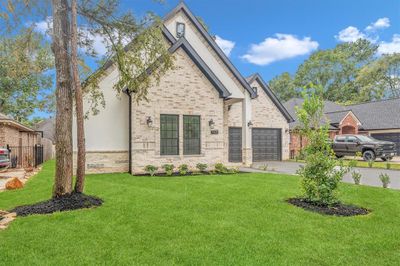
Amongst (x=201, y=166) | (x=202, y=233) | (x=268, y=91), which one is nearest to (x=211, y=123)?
(x=201, y=166)

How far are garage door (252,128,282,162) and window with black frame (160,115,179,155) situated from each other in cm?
907

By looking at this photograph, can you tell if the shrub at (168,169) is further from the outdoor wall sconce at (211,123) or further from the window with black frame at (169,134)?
the outdoor wall sconce at (211,123)

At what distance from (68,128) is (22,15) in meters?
2.99

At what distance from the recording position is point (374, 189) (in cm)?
901

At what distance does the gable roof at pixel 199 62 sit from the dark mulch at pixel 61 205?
8245 millimetres

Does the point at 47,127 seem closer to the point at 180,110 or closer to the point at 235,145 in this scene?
the point at 235,145

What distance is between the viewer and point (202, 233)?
4863 millimetres

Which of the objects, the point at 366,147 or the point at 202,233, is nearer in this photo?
the point at 202,233

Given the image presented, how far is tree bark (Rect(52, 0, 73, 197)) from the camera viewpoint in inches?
263

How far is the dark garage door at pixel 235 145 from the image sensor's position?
61.5ft

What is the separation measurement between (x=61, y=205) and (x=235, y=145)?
45.1 feet

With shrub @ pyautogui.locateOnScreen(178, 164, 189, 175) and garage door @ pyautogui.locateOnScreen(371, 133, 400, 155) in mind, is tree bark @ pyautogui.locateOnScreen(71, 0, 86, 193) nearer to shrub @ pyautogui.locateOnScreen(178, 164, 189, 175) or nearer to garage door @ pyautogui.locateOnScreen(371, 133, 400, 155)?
shrub @ pyautogui.locateOnScreen(178, 164, 189, 175)

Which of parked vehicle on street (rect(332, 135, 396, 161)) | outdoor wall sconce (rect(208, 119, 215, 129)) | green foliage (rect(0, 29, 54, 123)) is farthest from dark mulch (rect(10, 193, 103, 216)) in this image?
green foliage (rect(0, 29, 54, 123))

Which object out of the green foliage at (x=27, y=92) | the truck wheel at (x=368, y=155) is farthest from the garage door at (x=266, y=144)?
the green foliage at (x=27, y=92)
